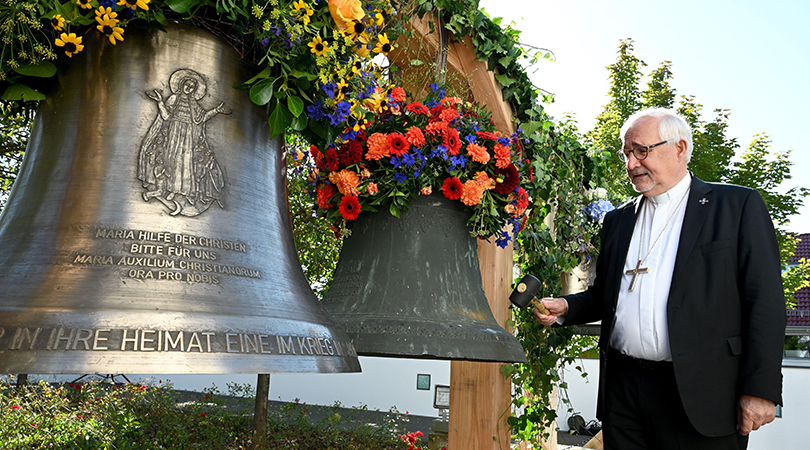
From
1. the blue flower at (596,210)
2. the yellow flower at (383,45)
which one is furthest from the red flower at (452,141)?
the blue flower at (596,210)

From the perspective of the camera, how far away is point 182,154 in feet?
4.51

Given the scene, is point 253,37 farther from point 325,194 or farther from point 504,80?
point 504,80

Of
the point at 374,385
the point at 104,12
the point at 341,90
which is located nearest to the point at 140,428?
the point at 341,90

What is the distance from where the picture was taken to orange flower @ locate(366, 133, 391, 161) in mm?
1879

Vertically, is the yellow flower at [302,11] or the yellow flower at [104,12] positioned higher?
the yellow flower at [302,11]

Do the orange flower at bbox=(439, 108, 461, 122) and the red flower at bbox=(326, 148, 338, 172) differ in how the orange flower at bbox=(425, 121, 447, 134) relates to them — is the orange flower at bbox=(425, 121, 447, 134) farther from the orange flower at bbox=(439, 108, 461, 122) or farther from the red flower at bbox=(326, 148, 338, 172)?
the red flower at bbox=(326, 148, 338, 172)

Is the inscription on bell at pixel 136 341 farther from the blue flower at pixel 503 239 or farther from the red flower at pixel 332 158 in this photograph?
the blue flower at pixel 503 239

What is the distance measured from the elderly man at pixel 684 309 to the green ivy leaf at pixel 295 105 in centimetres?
142

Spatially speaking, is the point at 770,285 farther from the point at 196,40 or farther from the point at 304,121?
the point at 196,40

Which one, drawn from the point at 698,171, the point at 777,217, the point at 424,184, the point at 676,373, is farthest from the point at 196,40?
the point at 777,217

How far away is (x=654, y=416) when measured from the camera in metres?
2.05

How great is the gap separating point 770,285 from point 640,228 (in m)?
0.59

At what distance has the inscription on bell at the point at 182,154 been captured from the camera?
1.33 meters

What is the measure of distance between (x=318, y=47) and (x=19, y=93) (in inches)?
26.6
